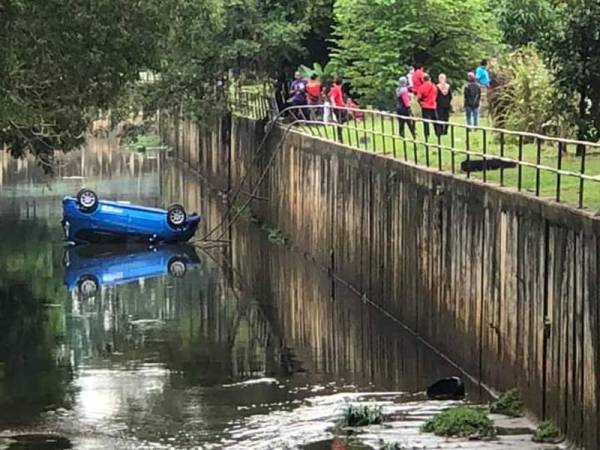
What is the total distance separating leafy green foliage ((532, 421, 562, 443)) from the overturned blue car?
93.5ft

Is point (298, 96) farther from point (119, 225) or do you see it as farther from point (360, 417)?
point (360, 417)

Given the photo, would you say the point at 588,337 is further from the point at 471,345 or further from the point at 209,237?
the point at 209,237

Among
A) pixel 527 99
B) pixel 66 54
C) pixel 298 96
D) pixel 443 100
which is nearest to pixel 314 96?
pixel 298 96

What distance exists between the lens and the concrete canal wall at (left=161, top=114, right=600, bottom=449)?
55.6 ft

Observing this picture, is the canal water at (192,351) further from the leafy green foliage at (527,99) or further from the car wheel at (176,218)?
the leafy green foliage at (527,99)

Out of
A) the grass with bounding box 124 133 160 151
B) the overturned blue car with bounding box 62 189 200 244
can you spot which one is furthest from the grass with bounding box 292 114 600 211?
the grass with bounding box 124 133 160 151

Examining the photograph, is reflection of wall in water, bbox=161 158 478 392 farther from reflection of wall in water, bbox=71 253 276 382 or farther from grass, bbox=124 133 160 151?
grass, bbox=124 133 160 151

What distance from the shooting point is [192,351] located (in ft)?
87.9

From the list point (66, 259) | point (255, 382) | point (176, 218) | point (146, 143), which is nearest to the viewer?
point (255, 382)

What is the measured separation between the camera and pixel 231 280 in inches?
1481

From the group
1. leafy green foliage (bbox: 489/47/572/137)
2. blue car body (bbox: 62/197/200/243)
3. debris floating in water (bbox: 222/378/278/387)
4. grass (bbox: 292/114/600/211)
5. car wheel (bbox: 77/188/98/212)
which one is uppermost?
leafy green foliage (bbox: 489/47/572/137)

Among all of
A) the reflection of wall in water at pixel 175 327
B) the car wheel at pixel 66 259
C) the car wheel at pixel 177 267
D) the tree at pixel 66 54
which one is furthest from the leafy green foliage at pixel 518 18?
the tree at pixel 66 54

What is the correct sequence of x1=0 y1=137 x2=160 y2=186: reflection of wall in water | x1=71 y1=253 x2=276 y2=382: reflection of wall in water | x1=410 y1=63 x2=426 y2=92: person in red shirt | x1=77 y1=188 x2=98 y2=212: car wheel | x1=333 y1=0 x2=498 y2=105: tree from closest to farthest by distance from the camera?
1. x1=71 y1=253 x2=276 y2=382: reflection of wall in water
2. x1=410 y1=63 x2=426 y2=92: person in red shirt
3. x1=333 y1=0 x2=498 y2=105: tree
4. x1=77 y1=188 x2=98 y2=212: car wheel
5. x1=0 y1=137 x2=160 y2=186: reflection of wall in water

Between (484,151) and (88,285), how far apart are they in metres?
16.2
